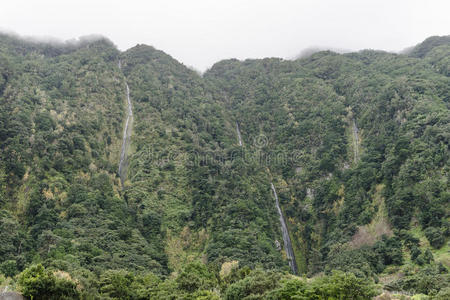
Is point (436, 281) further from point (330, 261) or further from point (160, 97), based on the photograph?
point (160, 97)

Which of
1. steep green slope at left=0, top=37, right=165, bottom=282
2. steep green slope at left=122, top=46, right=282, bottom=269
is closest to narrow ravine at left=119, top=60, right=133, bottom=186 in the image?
steep green slope at left=0, top=37, right=165, bottom=282

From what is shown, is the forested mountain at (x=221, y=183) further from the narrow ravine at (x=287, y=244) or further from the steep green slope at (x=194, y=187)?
the narrow ravine at (x=287, y=244)

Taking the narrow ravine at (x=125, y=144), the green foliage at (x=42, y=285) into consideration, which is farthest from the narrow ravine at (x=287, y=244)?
the green foliage at (x=42, y=285)

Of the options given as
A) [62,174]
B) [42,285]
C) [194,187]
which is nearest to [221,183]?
[194,187]

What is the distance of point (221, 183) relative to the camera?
82.2 m

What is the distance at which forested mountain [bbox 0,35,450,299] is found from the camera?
4525 cm

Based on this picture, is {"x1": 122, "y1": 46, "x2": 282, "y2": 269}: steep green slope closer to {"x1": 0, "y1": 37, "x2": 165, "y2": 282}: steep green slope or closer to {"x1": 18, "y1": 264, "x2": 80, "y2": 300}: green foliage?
{"x1": 0, "y1": 37, "x2": 165, "y2": 282}: steep green slope

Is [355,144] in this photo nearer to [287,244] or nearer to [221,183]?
[287,244]

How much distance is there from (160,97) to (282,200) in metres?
50.8

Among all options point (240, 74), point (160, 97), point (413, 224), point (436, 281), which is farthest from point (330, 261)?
point (240, 74)

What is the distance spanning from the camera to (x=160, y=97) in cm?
11525

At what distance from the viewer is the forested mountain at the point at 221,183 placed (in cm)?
4525

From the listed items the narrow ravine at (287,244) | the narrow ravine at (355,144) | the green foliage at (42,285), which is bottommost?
the narrow ravine at (287,244)

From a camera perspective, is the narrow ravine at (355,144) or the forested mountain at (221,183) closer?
the forested mountain at (221,183)
